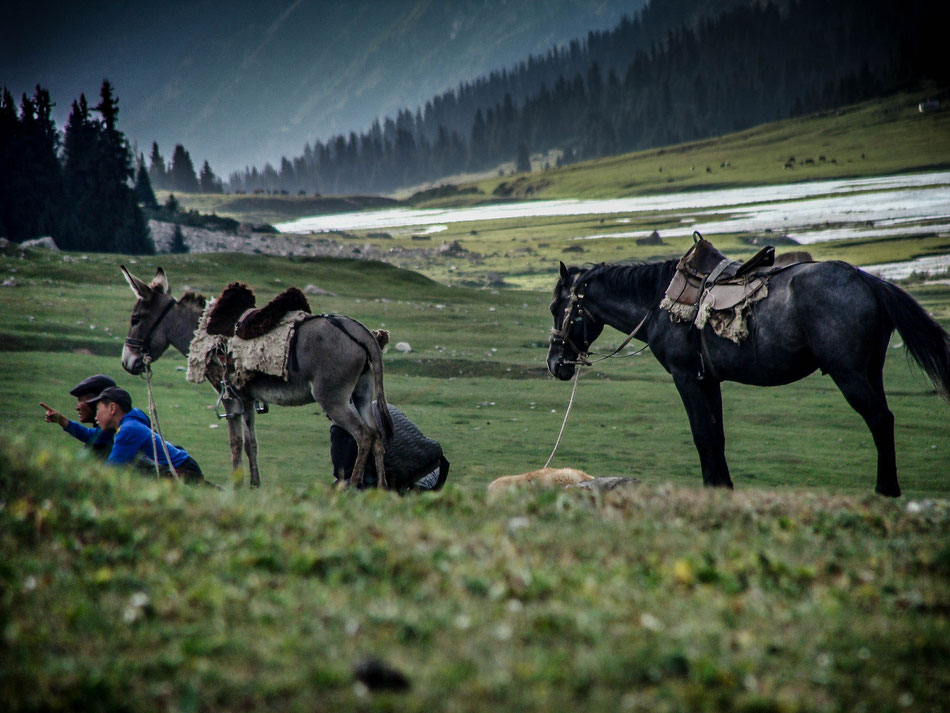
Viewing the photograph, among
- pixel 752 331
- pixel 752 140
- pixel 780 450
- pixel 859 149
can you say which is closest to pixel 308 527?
pixel 752 331

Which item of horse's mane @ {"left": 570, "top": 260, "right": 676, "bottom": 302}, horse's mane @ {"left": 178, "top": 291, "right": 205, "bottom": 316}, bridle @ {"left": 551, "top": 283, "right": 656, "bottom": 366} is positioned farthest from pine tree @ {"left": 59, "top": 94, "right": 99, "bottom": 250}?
horse's mane @ {"left": 570, "top": 260, "right": 676, "bottom": 302}

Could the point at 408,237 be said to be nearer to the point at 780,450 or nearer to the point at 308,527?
the point at 780,450

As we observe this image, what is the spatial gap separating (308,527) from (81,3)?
595 ft

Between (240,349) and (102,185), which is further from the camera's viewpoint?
(102,185)

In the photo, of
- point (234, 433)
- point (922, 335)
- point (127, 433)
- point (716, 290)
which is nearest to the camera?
point (922, 335)

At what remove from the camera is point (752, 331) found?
1118 centimetres

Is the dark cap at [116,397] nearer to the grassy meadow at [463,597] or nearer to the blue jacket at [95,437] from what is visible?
the blue jacket at [95,437]

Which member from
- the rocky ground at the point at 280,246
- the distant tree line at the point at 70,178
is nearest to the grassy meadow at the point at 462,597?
the distant tree line at the point at 70,178

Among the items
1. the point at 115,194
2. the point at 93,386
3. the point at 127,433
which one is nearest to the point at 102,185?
the point at 115,194

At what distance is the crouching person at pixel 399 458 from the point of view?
12.5m

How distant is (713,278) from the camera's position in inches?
456

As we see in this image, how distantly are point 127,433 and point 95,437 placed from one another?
40.0 inches

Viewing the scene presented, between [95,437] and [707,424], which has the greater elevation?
[95,437]

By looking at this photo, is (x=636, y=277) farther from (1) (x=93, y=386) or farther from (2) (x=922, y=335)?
(1) (x=93, y=386)
